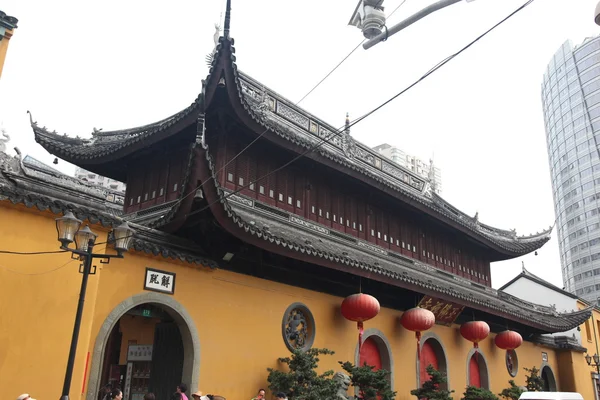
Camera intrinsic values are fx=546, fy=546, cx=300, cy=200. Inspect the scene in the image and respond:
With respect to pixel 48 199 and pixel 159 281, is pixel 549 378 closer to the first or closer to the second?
pixel 159 281

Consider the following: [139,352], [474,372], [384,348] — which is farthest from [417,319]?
[139,352]

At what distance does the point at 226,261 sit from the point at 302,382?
2.55 meters

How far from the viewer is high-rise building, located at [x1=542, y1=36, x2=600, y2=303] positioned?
6294 cm

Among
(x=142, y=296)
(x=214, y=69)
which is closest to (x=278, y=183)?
(x=214, y=69)

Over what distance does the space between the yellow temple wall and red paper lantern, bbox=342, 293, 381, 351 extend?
394 millimetres

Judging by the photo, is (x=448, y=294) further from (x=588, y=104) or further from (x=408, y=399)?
(x=588, y=104)

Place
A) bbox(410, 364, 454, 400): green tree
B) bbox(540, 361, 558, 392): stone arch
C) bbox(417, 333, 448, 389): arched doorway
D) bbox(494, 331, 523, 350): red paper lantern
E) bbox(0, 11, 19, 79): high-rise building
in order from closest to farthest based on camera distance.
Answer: bbox(0, 11, 19, 79): high-rise building < bbox(410, 364, 454, 400): green tree < bbox(417, 333, 448, 389): arched doorway < bbox(494, 331, 523, 350): red paper lantern < bbox(540, 361, 558, 392): stone arch

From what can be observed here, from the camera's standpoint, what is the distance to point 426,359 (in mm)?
14586

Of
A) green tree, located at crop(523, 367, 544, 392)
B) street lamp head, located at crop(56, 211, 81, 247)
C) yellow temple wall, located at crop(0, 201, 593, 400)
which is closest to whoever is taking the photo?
street lamp head, located at crop(56, 211, 81, 247)

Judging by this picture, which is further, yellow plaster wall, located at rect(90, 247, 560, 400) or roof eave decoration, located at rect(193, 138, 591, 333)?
roof eave decoration, located at rect(193, 138, 591, 333)

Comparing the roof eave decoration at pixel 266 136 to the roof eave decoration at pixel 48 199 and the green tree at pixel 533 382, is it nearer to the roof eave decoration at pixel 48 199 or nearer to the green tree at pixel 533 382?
the roof eave decoration at pixel 48 199

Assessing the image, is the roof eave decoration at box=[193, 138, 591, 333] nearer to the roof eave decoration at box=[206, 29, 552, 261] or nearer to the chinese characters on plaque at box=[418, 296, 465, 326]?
the chinese characters on plaque at box=[418, 296, 465, 326]

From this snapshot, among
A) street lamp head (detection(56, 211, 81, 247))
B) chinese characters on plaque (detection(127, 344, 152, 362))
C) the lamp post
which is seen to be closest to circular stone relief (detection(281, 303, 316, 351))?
chinese characters on plaque (detection(127, 344, 152, 362))

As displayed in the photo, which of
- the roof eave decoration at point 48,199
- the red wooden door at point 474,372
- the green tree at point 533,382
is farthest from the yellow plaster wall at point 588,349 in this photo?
the roof eave decoration at point 48,199
